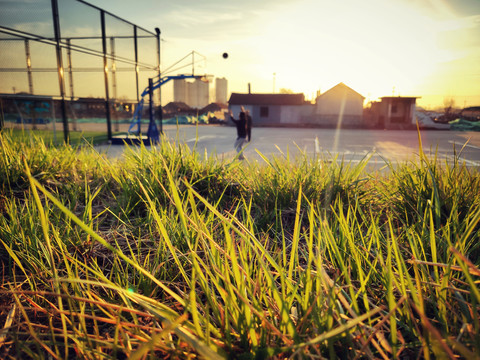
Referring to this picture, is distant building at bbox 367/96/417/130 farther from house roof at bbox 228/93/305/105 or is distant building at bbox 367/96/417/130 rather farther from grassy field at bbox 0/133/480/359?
grassy field at bbox 0/133/480/359

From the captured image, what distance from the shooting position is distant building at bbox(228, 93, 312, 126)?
Answer: 38344 millimetres

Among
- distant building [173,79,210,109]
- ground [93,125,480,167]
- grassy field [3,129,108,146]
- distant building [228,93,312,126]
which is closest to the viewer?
grassy field [3,129,108,146]

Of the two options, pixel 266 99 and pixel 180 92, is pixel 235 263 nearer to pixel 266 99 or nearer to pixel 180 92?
pixel 266 99

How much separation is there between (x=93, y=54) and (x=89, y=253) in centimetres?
1240

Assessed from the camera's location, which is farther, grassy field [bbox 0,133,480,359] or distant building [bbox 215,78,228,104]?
distant building [bbox 215,78,228,104]

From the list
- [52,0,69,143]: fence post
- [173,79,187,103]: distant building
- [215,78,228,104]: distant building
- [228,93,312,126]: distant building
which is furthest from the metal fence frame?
[215,78,228,104]: distant building

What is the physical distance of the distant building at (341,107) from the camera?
1427 inches

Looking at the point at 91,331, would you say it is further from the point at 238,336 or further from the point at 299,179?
the point at 299,179

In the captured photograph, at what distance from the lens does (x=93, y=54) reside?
1157 cm

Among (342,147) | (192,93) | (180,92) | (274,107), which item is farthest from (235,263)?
(192,93)

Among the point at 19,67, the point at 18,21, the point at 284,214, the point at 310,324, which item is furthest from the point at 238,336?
the point at 19,67

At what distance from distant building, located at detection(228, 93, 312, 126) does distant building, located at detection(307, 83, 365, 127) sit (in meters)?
2.25

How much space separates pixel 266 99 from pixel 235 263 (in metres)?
40.8

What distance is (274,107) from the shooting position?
1532 inches
